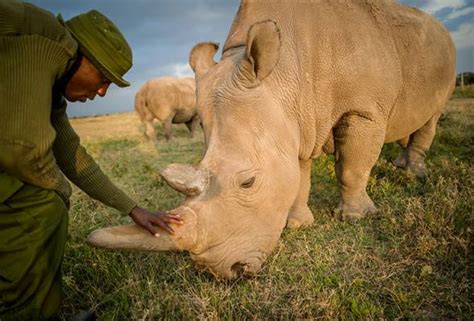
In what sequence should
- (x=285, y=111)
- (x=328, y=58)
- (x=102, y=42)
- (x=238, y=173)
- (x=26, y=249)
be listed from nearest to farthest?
1. (x=26, y=249)
2. (x=102, y=42)
3. (x=238, y=173)
4. (x=285, y=111)
5. (x=328, y=58)

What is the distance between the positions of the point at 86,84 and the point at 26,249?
0.94 metres

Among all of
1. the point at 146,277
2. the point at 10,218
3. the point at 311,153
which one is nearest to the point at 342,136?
the point at 311,153

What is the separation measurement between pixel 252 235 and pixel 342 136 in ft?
5.79

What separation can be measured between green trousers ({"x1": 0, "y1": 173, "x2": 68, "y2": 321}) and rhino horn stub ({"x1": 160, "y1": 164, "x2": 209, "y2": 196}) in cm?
66

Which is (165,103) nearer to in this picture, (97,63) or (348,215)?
(348,215)

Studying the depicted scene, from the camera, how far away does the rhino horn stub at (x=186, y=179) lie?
270cm

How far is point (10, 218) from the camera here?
2.21 meters

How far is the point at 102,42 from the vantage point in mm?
2357

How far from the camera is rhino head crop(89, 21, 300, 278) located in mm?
2650

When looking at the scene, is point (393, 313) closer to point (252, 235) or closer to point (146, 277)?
point (252, 235)

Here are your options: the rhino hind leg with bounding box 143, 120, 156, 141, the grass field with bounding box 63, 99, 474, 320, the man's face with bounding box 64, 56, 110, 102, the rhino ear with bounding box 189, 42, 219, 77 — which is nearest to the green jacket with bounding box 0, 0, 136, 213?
the man's face with bounding box 64, 56, 110, 102

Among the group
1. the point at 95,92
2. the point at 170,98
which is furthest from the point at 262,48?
the point at 170,98

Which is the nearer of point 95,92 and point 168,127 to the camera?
point 95,92

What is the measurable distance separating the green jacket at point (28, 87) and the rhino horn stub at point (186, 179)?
0.65m
